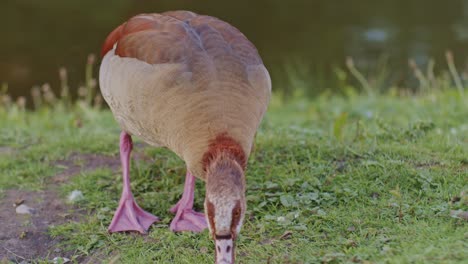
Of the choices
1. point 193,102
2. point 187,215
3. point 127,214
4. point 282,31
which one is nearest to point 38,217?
point 127,214

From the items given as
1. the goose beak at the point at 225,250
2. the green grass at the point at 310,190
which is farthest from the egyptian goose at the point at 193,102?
the green grass at the point at 310,190

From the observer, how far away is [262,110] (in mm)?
4328

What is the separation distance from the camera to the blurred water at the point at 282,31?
37.0ft

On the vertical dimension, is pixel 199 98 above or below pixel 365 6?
above

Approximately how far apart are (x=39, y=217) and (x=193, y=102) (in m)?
1.56

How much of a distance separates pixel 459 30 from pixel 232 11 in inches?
166

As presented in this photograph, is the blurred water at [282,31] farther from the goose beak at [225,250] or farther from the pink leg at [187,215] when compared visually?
the goose beak at [225,250]

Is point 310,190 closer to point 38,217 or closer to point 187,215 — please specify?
point 187,215

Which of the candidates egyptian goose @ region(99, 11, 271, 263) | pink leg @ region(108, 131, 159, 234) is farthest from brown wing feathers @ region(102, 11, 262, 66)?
pink leg @ region(108, 131, 159, 234)

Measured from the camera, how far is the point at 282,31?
13062 millimetres

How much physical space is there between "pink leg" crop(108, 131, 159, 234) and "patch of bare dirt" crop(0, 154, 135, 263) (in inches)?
13.0

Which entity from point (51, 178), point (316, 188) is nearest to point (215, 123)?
point (316, 188)

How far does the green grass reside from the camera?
4.04 meters

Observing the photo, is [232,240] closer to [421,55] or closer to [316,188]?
[316,188]
